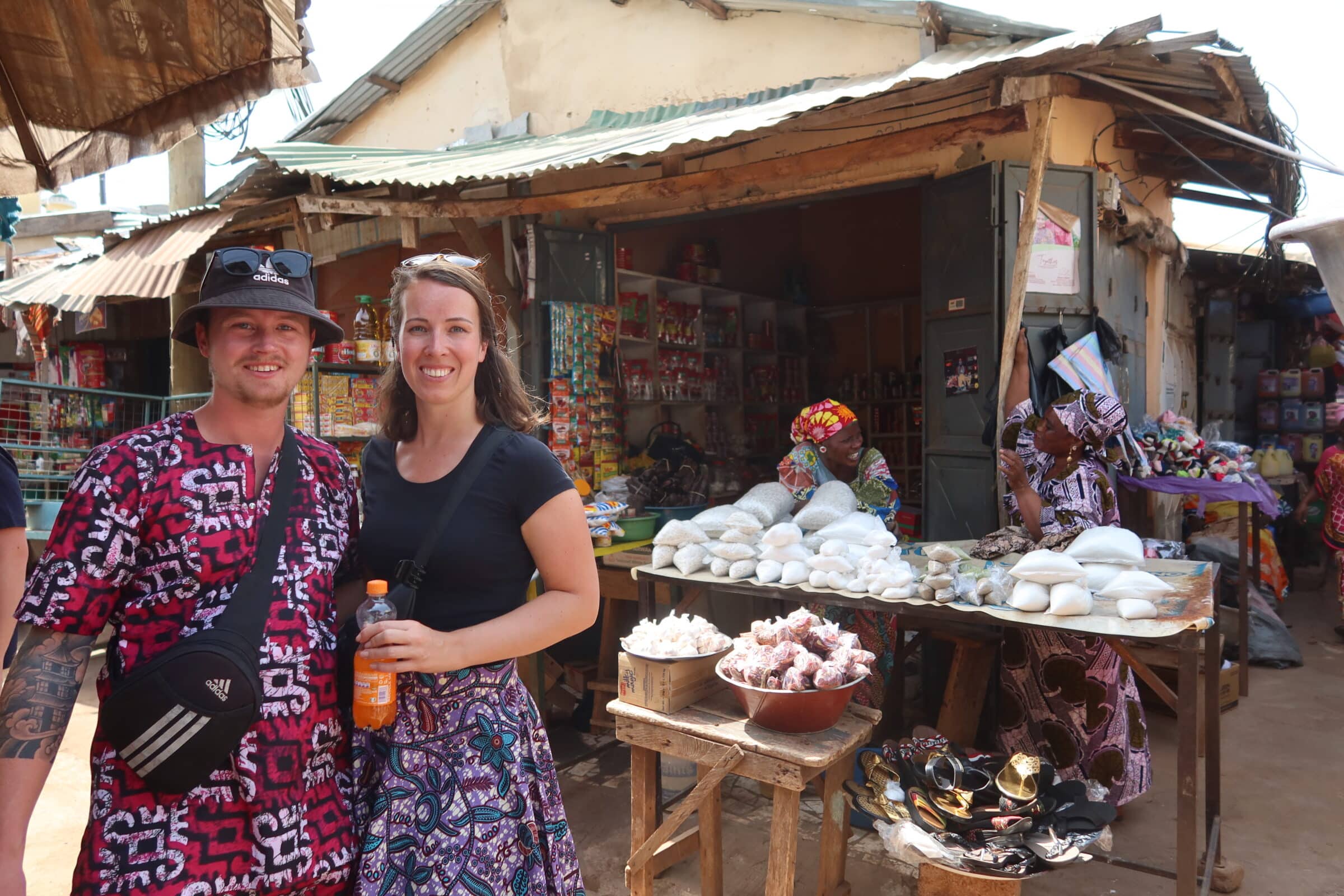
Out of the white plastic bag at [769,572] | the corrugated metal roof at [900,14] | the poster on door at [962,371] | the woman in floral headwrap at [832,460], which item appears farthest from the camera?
the poster on door at [962,371]

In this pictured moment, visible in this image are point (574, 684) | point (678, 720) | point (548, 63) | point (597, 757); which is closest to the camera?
point (678, 720)

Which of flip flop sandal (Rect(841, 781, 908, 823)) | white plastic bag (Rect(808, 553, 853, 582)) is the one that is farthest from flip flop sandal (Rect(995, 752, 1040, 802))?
white plastic bag (Rect(808, 553, 853, 582))

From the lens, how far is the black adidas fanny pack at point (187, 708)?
1332mm

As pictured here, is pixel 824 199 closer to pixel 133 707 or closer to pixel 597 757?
pixel 597 757

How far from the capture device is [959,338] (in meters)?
4.66

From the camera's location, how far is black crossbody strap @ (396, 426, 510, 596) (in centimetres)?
160

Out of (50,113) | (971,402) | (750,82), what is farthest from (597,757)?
(750,82)

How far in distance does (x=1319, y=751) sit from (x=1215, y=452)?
2.04 metres

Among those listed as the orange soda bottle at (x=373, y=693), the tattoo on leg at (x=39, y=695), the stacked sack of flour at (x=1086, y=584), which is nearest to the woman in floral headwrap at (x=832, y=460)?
the stacked sack of flour at (x=1086, y=584)

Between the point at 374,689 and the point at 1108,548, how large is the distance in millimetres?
2723

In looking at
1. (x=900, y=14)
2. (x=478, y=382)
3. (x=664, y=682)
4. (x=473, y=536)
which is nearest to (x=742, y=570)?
(x=664, y=682)

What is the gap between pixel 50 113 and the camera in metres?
2.98

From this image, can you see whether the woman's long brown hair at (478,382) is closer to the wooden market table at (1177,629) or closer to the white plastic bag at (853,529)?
the wooden market table at (1177,629)

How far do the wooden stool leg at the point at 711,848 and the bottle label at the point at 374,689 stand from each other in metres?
1.68
